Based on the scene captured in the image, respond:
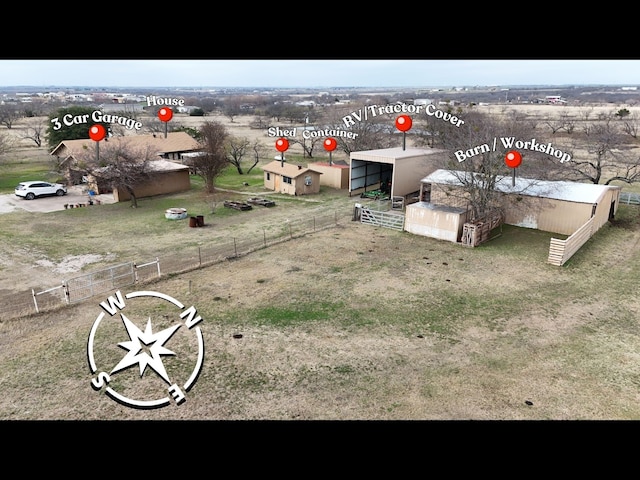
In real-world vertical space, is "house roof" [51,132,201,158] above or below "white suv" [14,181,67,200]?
above

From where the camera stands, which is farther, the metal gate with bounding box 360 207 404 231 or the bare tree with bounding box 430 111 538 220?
the metal gate with bounding box 360 207 404 231

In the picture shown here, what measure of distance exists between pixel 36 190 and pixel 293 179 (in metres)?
14.9

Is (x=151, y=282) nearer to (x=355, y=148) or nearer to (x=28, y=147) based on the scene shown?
(x=355, y=148)

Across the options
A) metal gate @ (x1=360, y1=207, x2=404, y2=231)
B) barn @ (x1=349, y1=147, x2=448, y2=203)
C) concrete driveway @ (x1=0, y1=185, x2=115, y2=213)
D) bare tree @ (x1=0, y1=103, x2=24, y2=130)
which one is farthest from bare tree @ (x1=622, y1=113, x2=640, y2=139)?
bare tree @ (x1=0, y1=103, x2=24, y2=130)

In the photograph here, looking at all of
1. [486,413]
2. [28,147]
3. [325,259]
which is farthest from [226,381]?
[28,147]

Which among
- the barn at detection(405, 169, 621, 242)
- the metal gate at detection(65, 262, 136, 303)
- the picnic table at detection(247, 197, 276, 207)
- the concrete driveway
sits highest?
the barn at detection(405, 169, 621, 242)

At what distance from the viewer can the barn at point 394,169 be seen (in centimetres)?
2436

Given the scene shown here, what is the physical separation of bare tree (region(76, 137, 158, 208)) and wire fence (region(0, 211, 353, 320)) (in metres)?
8.96

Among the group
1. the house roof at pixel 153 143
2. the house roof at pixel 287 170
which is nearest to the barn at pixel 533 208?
the house roof at pixel 287 170

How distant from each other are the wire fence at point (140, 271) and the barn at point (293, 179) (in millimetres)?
6102

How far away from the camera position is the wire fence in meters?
12.0

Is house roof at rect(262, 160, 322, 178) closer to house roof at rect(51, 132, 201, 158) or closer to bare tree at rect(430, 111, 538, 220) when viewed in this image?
house roof at rect(51, 132, 201, 158)

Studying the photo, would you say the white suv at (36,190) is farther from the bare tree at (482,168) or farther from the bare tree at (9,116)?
the bare tree at (9,116)

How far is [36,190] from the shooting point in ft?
82.9
